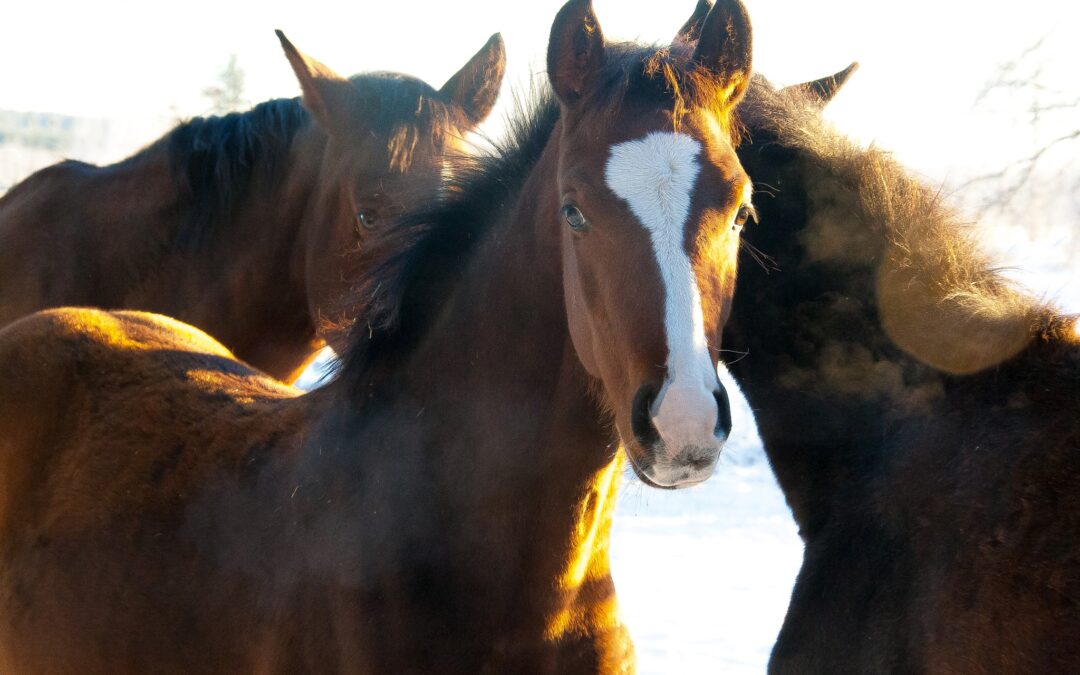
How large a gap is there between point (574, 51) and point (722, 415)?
1.02 metres

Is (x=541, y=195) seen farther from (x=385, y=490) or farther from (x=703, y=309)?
(x=385, y=490)

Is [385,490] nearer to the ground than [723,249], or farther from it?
nearer to the ground

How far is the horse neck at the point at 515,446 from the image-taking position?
2.60 m

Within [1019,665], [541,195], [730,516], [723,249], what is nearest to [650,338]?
[723,249]

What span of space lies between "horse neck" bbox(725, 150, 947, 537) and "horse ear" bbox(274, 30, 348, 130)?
2307 mm

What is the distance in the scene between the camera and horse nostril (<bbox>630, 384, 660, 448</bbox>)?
2.16 m

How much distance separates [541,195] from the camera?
271 centimetres

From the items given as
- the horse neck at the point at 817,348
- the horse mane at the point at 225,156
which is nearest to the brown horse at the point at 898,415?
the horse neck at the point at 817,348

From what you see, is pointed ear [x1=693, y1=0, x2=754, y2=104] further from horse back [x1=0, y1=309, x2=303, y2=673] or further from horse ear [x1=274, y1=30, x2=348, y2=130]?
horse ear [x1=274, y1=30, x2=348, y2=130]

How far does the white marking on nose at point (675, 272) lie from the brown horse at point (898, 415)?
1.47ft

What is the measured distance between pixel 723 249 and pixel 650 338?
33 centimetres

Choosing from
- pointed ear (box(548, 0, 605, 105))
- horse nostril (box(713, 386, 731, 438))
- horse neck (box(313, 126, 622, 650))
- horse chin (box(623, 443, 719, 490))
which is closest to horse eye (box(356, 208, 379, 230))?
horse neck (box(313, 126, 622, 650))

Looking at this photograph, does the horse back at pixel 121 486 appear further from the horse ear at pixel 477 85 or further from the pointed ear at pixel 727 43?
the horse ear at pixel 477 85

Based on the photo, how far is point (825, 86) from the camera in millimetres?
2980
